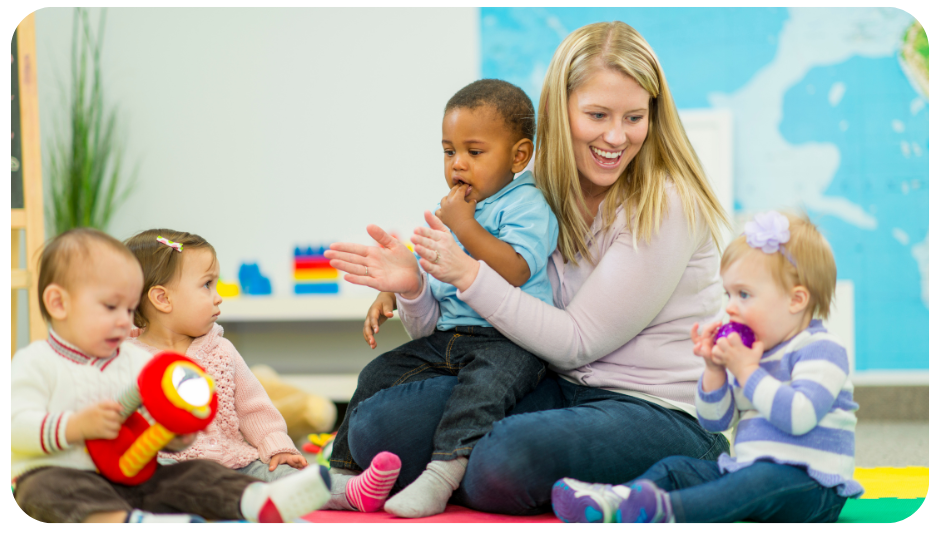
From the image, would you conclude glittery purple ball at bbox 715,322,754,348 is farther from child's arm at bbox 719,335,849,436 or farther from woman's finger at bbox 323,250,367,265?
woman's finger at bbox 323,250,367,265

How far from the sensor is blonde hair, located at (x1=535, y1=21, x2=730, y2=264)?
4.23ft

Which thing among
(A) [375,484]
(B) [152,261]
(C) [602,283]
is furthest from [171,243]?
(C) [602,283]

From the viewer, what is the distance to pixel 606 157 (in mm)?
1336

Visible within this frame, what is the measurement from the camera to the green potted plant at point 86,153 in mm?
3018

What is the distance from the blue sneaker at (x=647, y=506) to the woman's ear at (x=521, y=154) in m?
0.72

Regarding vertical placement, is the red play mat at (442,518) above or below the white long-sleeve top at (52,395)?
below

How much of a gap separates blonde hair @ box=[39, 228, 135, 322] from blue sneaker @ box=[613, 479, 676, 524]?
2.49 ft

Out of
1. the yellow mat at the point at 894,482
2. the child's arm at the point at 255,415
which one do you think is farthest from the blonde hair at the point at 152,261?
the yellow mat at the point at 894,482

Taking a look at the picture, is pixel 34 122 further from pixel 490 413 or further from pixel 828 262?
pixel 828 262

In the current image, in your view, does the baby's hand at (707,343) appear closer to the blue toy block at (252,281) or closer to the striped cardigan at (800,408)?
the striped cardigan at (800,408)

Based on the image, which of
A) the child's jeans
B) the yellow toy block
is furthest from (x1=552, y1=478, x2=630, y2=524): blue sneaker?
the yellow toy block

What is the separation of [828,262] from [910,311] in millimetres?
2270

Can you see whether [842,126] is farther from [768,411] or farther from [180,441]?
[180,441]

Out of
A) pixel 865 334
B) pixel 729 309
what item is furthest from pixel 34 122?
pixel 865 334
